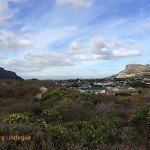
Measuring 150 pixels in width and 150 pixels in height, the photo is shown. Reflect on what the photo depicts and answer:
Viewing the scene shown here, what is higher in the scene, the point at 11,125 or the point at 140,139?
the point at 11,125

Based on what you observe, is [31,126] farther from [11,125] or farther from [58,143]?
[58,143]

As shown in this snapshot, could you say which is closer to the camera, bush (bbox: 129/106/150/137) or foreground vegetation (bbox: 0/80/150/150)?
foreground vegetation (bbox: 0/80/150/150)

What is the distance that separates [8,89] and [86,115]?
13.8 metres

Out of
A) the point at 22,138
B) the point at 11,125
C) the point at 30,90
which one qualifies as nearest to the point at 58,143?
the point at 22,138

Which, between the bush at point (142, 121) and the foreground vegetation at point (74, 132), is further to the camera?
the bush at point (142, 121)

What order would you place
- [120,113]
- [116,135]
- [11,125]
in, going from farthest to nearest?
[120,113]
[116,135]
[11,125]

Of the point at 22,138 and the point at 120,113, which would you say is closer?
the point at 22,138

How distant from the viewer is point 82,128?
8.80 metres

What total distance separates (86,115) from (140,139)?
3.56 m

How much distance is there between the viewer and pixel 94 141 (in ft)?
25.2

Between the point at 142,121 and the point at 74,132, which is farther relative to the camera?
the point at 142,121

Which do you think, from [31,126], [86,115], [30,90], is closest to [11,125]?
[31,126]

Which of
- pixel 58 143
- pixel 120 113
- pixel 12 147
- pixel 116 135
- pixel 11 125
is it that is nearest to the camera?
pixel 12 147

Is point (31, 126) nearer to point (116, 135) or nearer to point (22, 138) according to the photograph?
point (22, 138)
